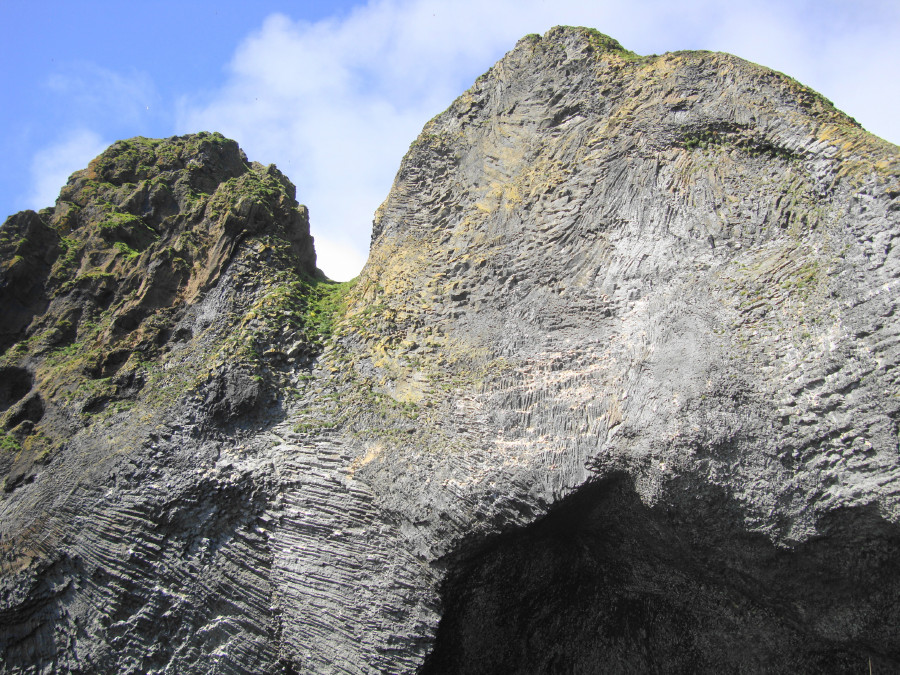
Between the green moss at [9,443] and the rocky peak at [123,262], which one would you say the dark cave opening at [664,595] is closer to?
the rocky peak at [123,262]

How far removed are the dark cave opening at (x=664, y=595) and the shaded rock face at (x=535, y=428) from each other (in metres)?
0.04

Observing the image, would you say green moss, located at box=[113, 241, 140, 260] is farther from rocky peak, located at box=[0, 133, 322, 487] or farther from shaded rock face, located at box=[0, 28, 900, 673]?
shaded rock face, located at box=[0, 28, 900, 673]

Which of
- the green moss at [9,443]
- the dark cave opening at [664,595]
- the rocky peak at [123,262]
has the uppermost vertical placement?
the rocky peak at [123,262]

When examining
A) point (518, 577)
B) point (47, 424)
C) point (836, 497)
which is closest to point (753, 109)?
point (836, 497)

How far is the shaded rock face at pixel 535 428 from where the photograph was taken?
6148 mm

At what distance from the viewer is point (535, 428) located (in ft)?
24.0

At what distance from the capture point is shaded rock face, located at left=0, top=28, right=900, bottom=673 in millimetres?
6148

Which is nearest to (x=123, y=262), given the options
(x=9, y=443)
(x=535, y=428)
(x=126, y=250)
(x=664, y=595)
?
(x=126, y=250)

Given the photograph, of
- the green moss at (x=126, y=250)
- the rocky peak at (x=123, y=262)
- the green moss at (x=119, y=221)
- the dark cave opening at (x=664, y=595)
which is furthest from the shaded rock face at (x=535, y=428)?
the green moss at (x=119, y=221)

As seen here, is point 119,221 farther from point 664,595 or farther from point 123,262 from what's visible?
point 664,595

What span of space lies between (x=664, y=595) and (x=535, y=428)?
2.54 meters

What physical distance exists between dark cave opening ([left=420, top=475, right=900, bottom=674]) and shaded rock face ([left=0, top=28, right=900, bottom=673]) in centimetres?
4

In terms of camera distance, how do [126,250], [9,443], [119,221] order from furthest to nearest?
[119,221] < [126,250] < [9,443]

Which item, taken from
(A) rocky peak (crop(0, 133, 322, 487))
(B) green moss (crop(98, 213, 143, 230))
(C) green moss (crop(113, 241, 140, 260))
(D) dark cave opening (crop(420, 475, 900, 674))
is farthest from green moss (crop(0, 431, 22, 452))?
(D) dark cave opening (crop(420, 475, 900, 674))
